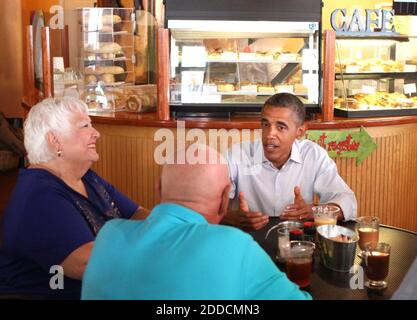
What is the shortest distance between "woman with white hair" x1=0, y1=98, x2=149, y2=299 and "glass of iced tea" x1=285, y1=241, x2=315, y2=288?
677 mm

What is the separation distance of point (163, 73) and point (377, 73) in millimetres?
1792

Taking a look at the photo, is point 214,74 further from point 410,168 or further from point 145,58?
point 410,168

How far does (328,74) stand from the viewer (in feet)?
14.7

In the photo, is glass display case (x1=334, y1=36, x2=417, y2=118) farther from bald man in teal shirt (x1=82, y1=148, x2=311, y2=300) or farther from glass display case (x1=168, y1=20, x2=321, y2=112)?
bald man in teal shirt (x1=82, y1=148, x2=311, y2=300)

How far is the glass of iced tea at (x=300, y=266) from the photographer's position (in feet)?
6.42

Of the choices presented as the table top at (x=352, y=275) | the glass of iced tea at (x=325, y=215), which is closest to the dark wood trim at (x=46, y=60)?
the table top at (x=352, y=275)

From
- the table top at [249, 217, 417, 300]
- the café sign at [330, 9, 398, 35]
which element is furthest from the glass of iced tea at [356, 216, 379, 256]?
the café sign at [330, 9, 398, 35]

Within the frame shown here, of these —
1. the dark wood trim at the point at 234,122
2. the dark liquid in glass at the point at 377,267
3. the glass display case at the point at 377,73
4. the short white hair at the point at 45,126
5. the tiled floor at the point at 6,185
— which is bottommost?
the tiled floor at the point at 6,185

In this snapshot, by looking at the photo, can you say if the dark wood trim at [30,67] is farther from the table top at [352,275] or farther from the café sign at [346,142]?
the table top at [352,275]

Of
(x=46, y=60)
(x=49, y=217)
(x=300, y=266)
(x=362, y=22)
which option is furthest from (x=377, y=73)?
(x=49, y=217)

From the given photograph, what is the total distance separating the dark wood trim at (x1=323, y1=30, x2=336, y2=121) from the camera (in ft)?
14.6

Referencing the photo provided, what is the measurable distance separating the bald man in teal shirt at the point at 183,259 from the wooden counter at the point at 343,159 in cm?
283

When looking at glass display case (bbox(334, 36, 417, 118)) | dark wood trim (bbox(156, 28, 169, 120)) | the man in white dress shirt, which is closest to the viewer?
the man in white dress shirt

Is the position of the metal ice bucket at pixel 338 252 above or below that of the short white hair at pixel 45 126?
below
